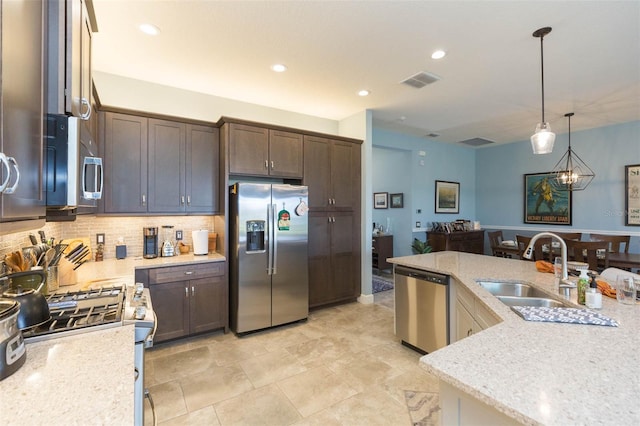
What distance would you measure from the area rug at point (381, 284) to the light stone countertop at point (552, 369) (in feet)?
12.1

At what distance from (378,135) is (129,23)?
415cm

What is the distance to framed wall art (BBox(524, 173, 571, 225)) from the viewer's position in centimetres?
564

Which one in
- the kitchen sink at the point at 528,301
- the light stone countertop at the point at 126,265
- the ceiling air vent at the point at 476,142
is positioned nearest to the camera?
the kitchen sink at the point at 528,301

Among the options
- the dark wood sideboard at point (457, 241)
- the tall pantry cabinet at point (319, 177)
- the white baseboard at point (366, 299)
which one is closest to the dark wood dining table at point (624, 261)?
the dark wood sideboard at point (457, 241)

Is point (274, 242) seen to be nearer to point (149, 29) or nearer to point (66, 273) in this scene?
point (66, 273)

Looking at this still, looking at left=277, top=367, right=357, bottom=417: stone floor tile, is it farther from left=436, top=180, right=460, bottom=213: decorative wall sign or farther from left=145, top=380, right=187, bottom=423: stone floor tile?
left=436, top=180, right=460, bottom=213: decorative wall sign

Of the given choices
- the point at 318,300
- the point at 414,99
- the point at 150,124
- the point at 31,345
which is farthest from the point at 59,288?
the point at 414,99

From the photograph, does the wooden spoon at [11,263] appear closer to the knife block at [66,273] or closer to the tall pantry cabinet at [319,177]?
Answer: the knife block at [66,273]

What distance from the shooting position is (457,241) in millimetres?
5883

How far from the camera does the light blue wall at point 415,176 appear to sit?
234 inches

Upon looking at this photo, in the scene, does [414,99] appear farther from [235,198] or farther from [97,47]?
[97,47]

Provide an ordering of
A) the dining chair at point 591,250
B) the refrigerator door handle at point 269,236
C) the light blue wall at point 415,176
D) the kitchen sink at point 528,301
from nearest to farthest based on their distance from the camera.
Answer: the kitchen sink at point 528,301 < the refrigerator door handle at point 269,236 < the dining chair at point 591,250 < the light blue wall at point 415,176

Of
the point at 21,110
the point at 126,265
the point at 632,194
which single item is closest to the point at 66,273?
the point at 126,265

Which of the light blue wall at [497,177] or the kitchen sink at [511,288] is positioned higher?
the light blue wall at [497,177]
